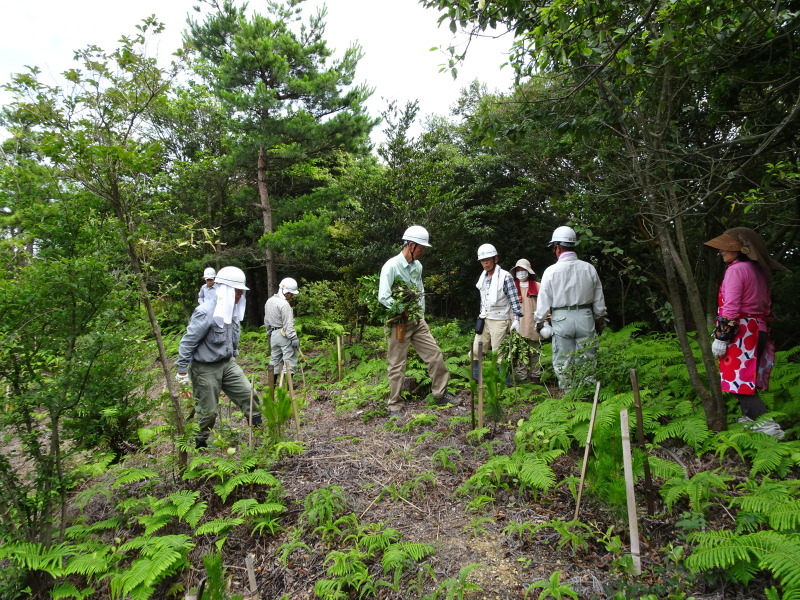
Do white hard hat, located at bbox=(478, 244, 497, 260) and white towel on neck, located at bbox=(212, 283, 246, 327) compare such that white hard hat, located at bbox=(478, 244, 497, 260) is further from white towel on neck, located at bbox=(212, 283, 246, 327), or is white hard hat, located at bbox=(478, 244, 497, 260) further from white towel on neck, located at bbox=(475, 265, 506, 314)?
white towel on neck, located at bbox=(212, 283, 246, 327)

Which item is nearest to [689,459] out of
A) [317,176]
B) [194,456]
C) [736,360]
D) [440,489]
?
[736,360]

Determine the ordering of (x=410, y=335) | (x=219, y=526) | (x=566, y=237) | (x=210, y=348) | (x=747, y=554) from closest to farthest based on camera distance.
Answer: (x=747, y=554) → (x=219, y=526) → (x=210, y=348) → (x=566, y=237) → (x=410, y=335)

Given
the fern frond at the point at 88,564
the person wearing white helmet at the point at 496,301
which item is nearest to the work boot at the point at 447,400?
the person wearing white helmet at the point at 496,301

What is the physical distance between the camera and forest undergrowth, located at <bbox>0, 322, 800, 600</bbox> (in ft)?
8.65

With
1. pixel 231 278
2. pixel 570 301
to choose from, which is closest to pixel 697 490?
pixel 570 301

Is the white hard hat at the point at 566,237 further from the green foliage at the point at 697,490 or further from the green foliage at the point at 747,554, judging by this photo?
the green foliage at the point at 747,554

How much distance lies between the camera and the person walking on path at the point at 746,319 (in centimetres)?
401

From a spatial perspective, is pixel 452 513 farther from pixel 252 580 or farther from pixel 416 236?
pixel 416 236

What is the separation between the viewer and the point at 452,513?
A: 3.59 meters

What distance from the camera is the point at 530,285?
6.70 meters

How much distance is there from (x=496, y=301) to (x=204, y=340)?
3.75 m

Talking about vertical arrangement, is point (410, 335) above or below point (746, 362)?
above

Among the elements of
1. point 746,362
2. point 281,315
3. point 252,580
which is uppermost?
point 281,315

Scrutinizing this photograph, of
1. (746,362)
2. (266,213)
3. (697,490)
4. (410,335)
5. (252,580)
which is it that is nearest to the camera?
(697,490)
